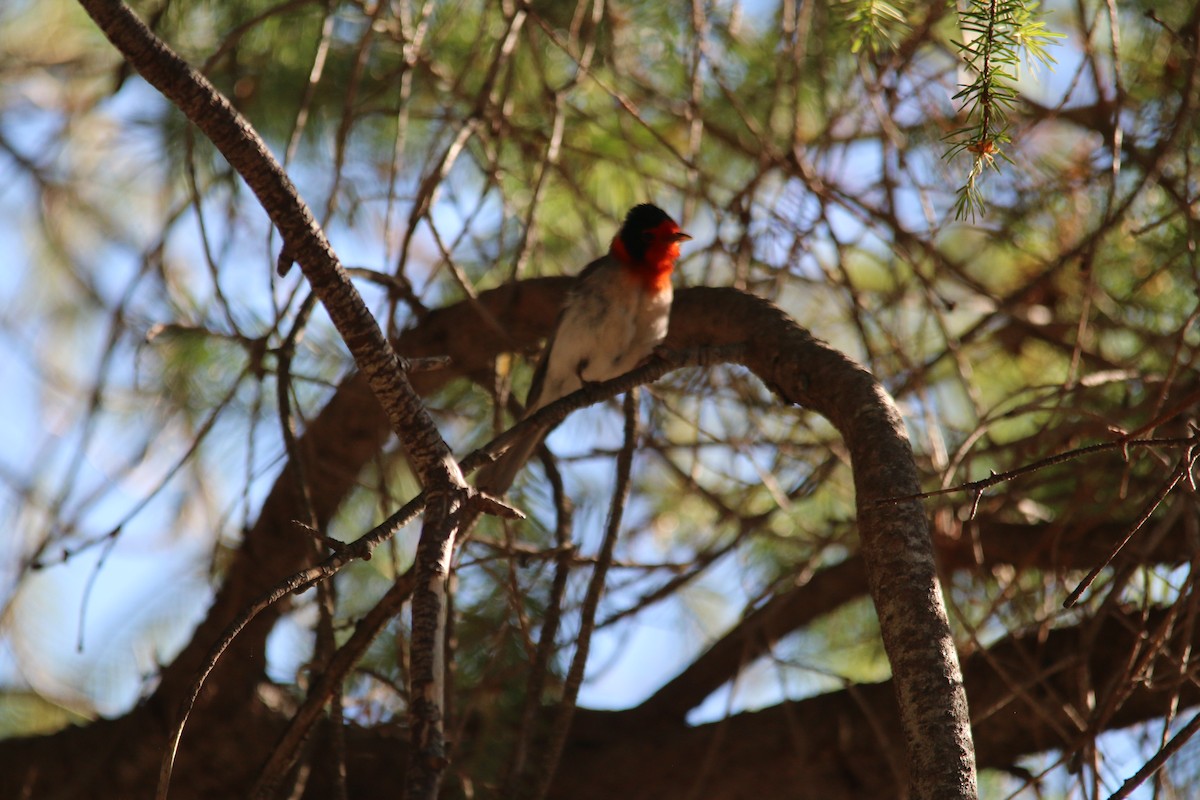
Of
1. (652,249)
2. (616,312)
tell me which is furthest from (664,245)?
(616,312)

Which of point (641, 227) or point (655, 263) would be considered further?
point (641, 227)

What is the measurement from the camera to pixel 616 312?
3156mm

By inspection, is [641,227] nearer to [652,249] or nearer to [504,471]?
[652,249]

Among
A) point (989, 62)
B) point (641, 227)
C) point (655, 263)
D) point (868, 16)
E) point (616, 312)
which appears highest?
point (641, 227)

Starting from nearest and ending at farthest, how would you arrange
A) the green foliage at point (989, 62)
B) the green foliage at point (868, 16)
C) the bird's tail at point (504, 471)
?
the green foliage at point (989, 62) → the green foliage at point (868, 16) → the bird's tail at point (504, 471)

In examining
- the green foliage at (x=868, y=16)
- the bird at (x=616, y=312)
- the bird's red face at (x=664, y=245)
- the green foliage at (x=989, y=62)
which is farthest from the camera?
the bird's red face at (x=664, y=245)

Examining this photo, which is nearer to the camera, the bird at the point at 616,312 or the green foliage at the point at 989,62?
the green foliage at the point at 989,62

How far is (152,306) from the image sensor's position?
3.67 metres

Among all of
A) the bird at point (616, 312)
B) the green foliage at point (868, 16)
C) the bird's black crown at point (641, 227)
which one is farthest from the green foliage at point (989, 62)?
the bird's black crown at point (641, 227)

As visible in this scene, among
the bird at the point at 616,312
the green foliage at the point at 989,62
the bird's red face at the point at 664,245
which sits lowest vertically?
the green foliage at the point at 989,62

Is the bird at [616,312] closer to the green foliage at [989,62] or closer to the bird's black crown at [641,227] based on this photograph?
the bird's black crown at [641,227]

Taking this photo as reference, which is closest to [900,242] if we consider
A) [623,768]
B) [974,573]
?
[974,573]

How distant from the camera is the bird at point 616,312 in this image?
312cm

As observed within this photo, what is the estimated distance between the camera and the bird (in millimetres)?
3125
